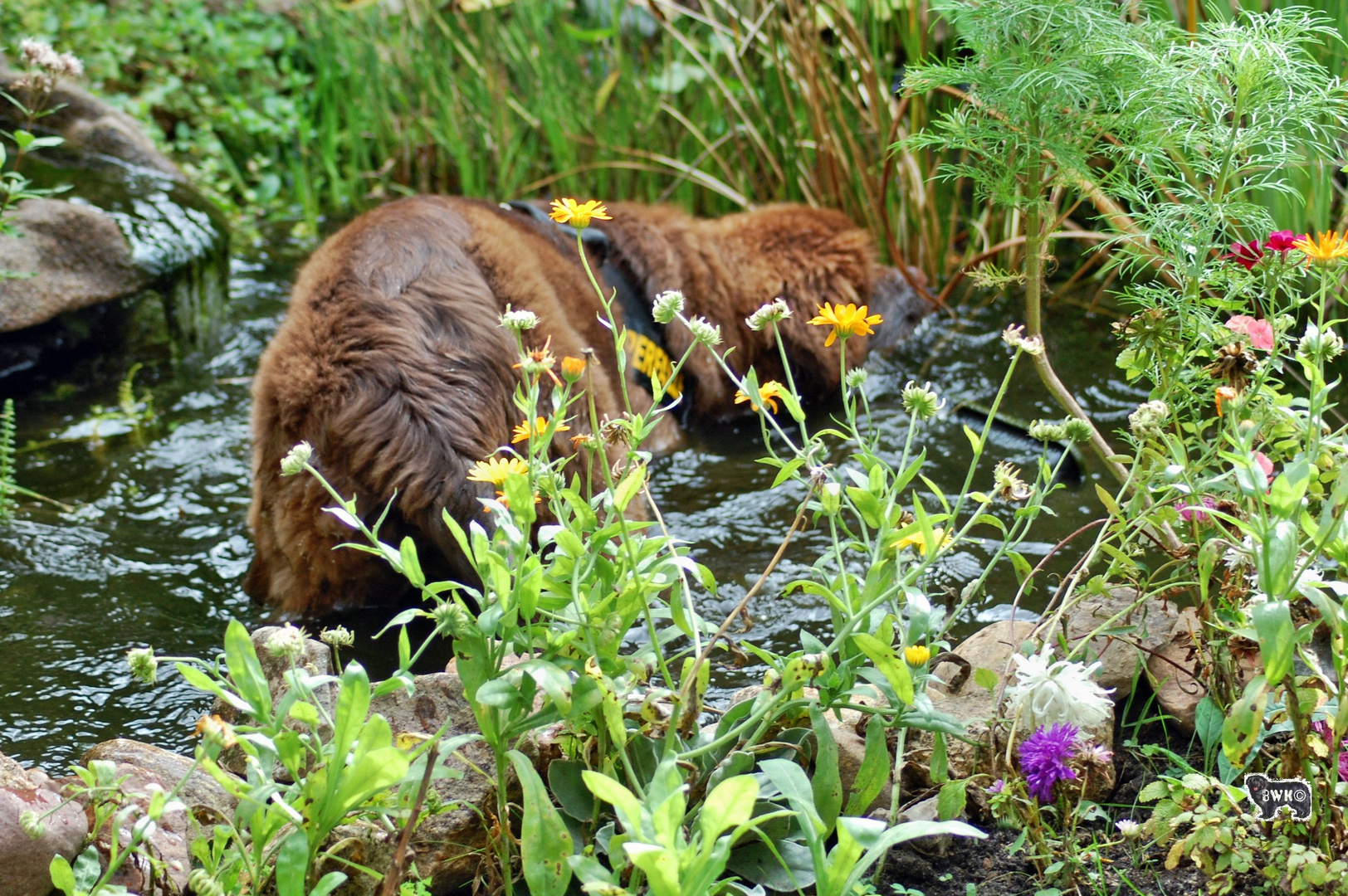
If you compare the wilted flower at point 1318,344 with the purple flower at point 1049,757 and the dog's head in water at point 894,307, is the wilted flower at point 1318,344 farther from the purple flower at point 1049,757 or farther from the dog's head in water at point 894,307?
the dog's head in water at point 894,307

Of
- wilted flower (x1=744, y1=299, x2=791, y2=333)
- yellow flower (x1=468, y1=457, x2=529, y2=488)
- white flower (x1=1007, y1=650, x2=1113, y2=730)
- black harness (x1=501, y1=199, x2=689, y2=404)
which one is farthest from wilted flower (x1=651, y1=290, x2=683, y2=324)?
black harness (x1=501, y1=199, x2=689, y2=404)

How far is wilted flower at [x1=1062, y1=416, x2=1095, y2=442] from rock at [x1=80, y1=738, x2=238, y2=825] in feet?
4.12

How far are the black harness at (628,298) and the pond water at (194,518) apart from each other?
34cm

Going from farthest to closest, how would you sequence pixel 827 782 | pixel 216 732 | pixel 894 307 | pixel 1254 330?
pixel 894 307
pixel 1254 330
pixel 827 782
pixel 216 732

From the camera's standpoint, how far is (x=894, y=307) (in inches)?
152

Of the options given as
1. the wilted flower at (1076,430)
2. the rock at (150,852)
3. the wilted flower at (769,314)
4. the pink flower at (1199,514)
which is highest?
the wilted flower at (769,314)

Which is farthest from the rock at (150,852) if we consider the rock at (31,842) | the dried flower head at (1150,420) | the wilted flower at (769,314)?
the dried flower head at (1150,420)

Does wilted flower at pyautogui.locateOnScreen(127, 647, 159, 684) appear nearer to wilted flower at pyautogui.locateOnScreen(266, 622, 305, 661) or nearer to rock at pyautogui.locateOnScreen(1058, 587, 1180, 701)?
wilted flower at pyautogui.locateOnScreen(266, 622, 305, 661)

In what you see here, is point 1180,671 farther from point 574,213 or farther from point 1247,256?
point 574,213

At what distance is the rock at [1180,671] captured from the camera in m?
1.74

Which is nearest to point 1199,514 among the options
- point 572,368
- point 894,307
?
point 572,368

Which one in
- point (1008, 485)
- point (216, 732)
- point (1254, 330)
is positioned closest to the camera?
point (216, 732)

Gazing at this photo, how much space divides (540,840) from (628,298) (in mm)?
2400

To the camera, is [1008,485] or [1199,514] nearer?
[1008,485]
